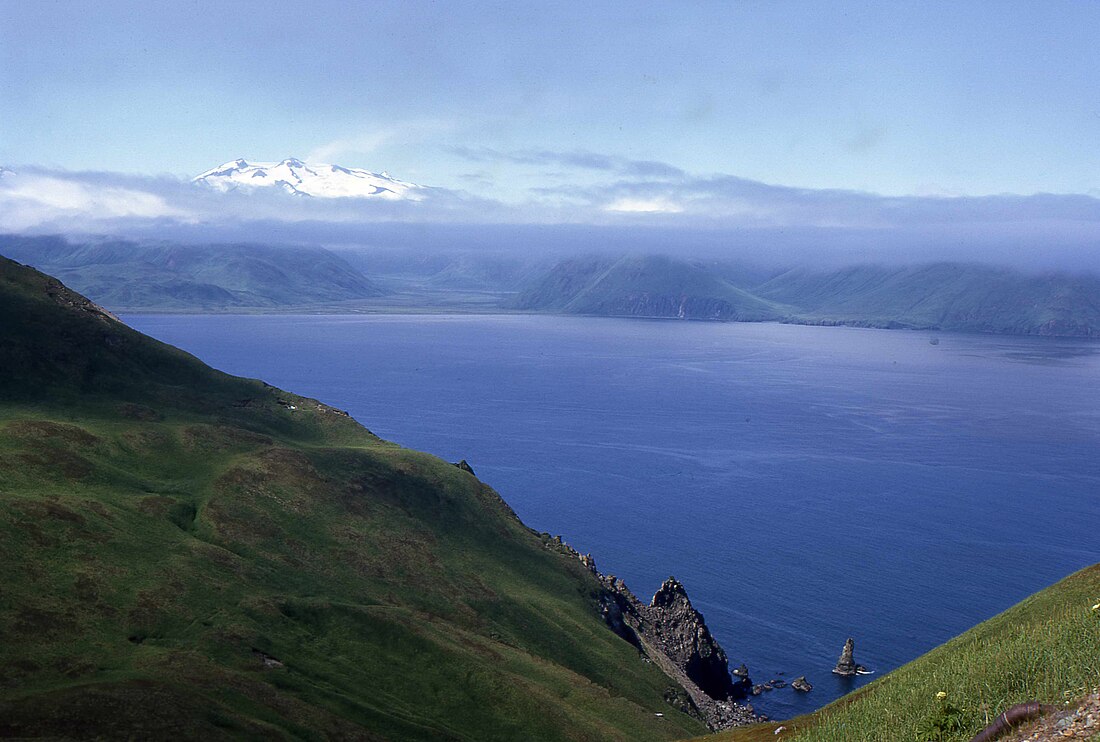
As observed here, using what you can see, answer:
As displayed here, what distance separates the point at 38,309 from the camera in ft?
536

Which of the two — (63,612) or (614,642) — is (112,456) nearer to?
(63,612)

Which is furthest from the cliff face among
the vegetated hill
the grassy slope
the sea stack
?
the grassy slope

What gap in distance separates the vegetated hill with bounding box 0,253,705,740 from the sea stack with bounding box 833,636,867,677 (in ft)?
92.9

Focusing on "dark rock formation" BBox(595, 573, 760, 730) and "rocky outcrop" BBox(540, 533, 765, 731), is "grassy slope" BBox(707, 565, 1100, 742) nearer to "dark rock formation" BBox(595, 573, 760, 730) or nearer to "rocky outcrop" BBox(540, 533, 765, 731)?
"rocky outcrop" BBox(540, 533, 765, 731)

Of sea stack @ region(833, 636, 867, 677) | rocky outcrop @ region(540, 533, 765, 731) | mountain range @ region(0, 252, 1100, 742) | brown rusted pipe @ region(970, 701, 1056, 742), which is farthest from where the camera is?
sea stack @ region(833, 636, 867, 677)

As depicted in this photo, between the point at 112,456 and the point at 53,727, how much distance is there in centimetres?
7442

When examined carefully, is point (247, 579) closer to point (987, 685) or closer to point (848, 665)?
point (848, 665)

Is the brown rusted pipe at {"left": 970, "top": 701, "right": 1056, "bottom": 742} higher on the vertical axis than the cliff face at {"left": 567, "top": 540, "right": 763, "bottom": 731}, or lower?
higher

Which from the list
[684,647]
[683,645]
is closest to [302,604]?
[684,647]

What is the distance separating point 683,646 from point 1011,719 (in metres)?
111

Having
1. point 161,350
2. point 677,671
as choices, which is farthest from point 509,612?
point 161,350

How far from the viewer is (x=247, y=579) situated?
108 meters

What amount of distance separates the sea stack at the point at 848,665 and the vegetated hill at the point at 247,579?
92.9ft

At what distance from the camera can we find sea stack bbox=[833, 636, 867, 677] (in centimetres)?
12912
